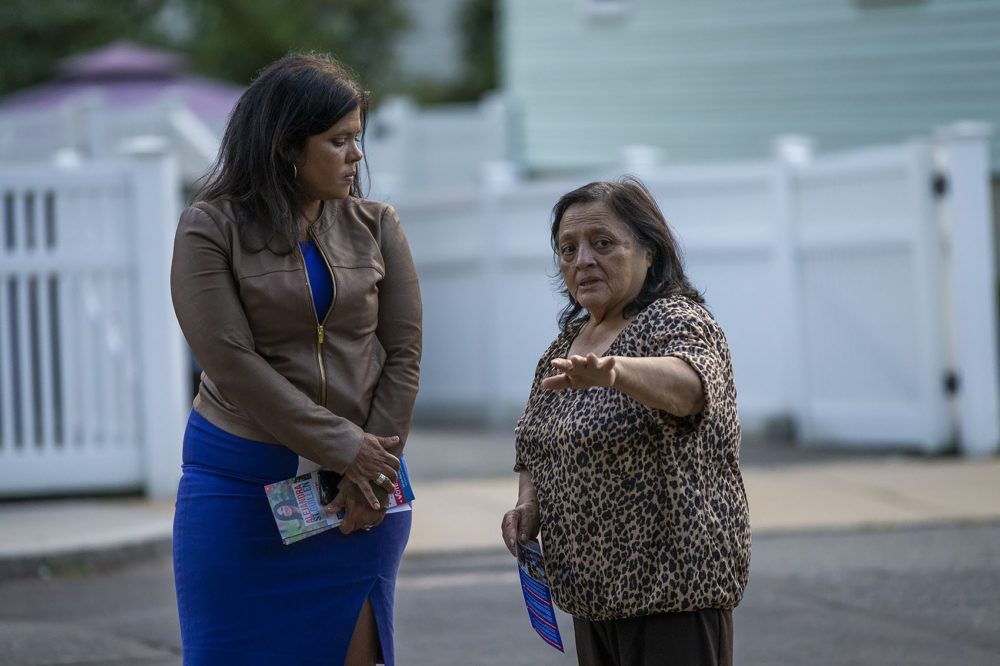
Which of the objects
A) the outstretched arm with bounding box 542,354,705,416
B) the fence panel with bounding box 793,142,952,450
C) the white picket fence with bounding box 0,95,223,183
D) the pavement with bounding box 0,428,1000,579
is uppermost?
the white picket fence with bounding box 0,95,223,183

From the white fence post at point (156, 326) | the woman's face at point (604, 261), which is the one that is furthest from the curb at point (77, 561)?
the woman's face at point (604, 261)

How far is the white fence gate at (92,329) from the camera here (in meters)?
8.66

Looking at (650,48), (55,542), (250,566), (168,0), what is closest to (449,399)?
(650,48)

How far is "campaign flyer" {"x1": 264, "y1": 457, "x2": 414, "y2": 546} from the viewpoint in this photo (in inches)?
132

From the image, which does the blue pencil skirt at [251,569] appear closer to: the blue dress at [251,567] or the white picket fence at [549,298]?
the blue dress at [251,567]

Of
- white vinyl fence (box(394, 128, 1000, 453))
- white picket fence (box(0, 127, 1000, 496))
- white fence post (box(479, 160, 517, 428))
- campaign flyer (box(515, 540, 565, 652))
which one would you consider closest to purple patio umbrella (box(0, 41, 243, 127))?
white picket fence (box(0, 127, 1000, 496))

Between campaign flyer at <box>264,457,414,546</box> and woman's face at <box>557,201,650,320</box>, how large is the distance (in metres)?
0.74

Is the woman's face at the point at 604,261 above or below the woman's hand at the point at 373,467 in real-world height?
above

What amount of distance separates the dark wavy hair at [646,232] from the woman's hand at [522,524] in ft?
1.67

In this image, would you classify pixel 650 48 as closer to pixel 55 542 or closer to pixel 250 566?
pixel 55 542

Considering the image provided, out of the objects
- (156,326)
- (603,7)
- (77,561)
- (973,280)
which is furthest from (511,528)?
(603,7)

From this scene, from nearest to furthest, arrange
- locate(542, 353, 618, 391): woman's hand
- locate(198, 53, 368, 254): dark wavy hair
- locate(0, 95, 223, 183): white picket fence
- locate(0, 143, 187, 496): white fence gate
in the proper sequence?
locate(542, 353, 618, 391): woman's hand → locate(198, 53, 368, 254): dark wavy hair → locate(0, 143, 187, 496): white fence gate → locate(0, 95, 223, 183): white picket fence

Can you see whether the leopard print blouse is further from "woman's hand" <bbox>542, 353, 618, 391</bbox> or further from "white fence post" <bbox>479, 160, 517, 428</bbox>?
"white fence post" <bbox>479, 160, 517, 428</bbox>

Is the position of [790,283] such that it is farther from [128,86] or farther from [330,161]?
[128,86]
